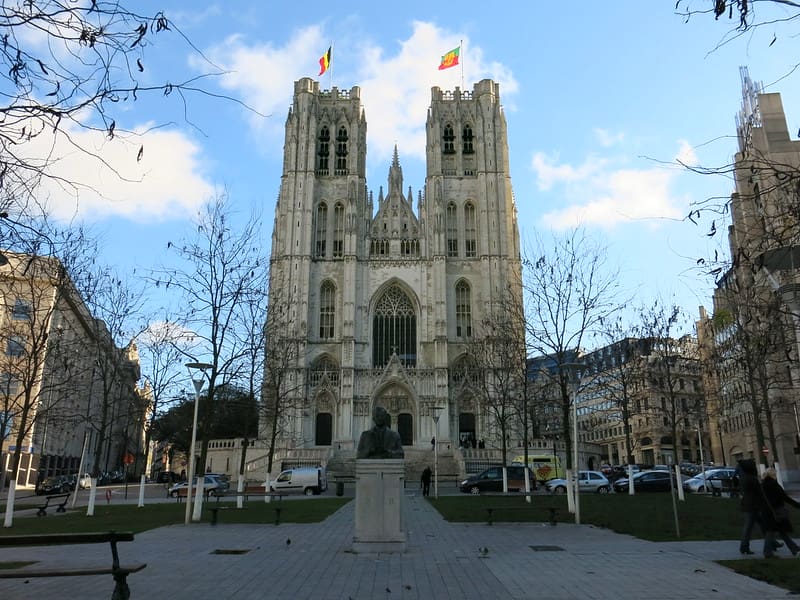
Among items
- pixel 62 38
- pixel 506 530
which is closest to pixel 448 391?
pixel 506 530

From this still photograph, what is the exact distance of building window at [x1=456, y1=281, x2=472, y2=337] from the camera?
57088 millimetres

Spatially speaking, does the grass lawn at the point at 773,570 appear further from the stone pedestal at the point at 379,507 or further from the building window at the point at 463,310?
the building window at the point at 463,310

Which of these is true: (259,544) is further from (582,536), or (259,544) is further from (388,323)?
(388,323)

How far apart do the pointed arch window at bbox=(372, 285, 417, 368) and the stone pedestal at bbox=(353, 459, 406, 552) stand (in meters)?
44.3

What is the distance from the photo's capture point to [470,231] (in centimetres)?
5981

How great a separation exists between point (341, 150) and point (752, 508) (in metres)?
56.8

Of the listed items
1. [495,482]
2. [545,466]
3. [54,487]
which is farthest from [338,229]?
[495,482]

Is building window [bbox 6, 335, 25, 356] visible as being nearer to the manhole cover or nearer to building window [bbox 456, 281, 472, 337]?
the manhole cover

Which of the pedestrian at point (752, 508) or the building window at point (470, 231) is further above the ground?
the building window at point (470, 231)

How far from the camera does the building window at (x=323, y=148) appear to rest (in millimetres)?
62438

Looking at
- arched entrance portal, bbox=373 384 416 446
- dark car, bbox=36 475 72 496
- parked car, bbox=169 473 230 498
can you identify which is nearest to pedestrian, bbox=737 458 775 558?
parked car, bbox=169 473 230 498

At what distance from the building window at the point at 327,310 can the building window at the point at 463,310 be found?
11.1 m

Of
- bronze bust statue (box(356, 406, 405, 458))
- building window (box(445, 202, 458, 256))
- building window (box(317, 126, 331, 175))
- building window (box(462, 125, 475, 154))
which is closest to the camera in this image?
bronze bust statue (box(356, 406, 405, 458))

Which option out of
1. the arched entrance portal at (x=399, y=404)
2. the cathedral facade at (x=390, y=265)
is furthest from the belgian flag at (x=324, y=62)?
the arched entrance portal at (x=399, y=404)
